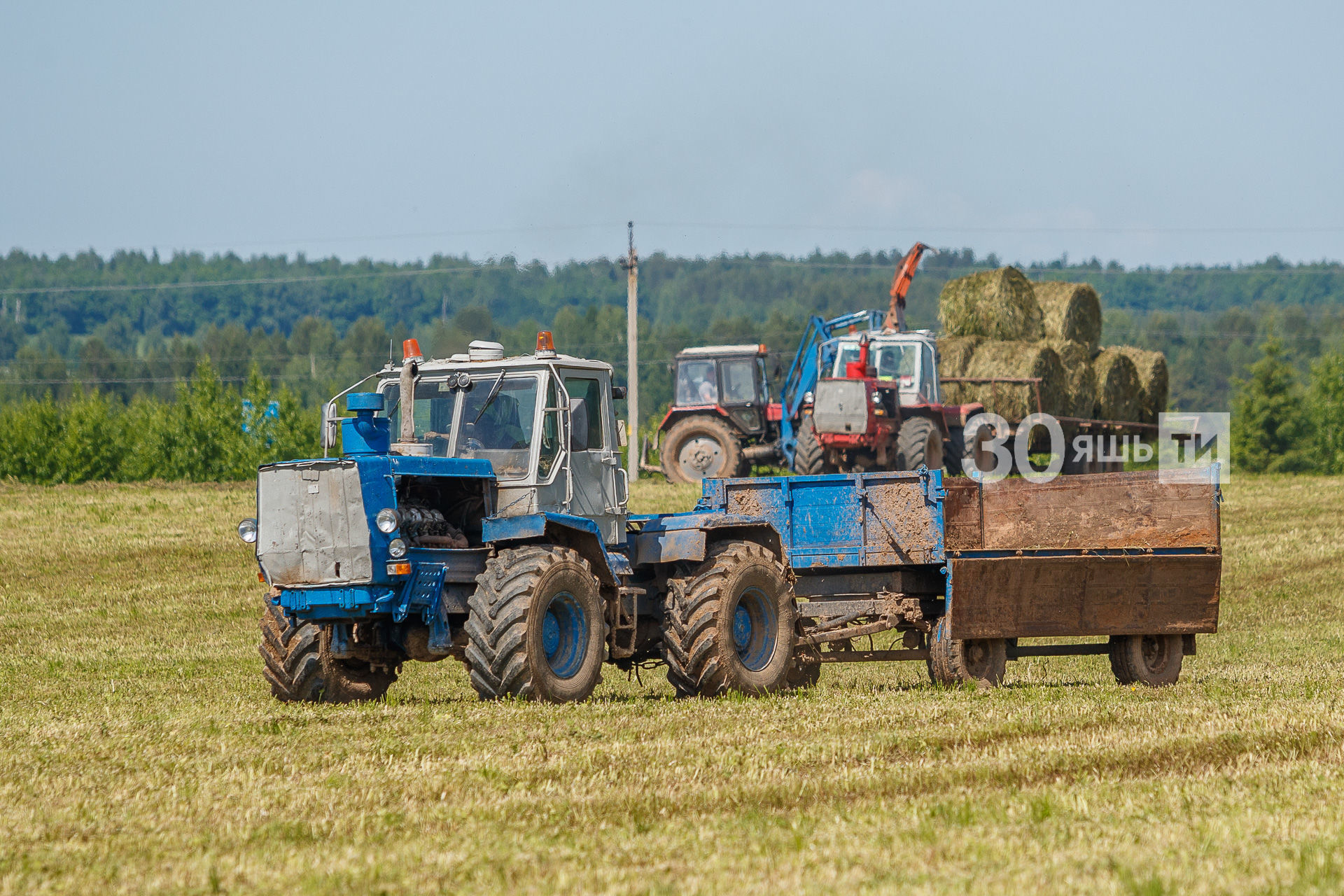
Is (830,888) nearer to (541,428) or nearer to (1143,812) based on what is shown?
(1143,812)

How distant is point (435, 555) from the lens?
1040 cm

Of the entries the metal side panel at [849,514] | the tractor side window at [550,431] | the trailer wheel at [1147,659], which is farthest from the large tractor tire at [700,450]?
the tractor side window at [550,431]

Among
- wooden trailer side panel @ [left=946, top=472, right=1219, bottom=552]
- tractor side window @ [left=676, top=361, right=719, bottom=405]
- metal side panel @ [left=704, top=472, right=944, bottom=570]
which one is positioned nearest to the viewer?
wooden trailer side panel @ [left=946, top=472, right=1219, bottom=552]

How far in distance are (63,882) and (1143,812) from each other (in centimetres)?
422

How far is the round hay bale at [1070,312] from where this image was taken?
33.1 m

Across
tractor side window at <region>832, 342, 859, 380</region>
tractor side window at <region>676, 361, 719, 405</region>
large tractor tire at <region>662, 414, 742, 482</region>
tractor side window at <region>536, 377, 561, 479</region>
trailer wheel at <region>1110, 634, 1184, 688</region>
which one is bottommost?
trailer wheel at <region>1110, 634, 1184, 688</region>

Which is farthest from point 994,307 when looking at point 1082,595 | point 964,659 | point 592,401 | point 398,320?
point 398,320

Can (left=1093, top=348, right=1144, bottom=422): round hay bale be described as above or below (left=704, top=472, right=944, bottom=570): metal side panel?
above

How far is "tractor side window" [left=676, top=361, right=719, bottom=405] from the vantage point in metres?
30.5

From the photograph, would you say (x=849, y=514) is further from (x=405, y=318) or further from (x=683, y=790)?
(x=405, y=318)

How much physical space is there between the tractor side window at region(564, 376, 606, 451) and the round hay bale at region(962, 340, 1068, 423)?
1969cm

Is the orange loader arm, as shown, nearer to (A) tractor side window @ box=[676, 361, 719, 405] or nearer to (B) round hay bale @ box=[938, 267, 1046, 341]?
(B) round hay bale @ box=[938, 267, 1046, 341]

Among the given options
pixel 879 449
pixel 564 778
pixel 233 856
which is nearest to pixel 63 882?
pixel 233 856

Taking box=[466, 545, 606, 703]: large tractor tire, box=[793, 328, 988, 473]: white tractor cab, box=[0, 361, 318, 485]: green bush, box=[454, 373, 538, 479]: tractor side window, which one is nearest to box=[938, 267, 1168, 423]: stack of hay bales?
box=[793, 328, 988, 473]: white tractor cab
